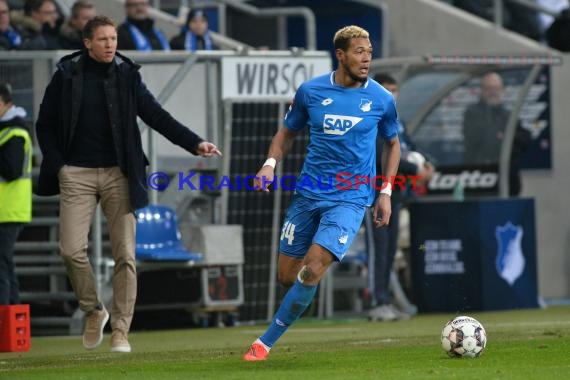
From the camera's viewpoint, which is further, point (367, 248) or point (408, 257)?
point (408, 257)

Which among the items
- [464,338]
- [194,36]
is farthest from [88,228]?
[194,36]

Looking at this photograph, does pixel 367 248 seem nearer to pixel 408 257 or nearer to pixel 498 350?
pixel 408 257

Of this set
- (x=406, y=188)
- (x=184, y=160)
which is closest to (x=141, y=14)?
(x=184, y=160)

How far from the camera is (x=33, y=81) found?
51.9 feet

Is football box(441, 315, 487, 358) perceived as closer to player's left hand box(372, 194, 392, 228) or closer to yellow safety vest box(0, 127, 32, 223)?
player's left hand box(372, 194, 392, 228)

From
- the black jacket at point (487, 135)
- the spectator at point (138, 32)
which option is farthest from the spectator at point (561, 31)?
the spectator at point (138, 32)

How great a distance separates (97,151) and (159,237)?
149 inches

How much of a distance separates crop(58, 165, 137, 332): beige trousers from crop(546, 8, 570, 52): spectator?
11208mm

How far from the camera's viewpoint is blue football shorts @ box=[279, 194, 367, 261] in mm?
10617

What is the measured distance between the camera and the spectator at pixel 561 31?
22.0 meters

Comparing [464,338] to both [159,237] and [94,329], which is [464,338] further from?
[159,237]

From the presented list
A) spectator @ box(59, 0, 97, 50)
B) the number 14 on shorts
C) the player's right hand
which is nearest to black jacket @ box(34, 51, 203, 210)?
the number 14 on shorts

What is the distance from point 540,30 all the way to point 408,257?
677cm

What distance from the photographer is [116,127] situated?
12.0 metres
